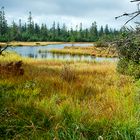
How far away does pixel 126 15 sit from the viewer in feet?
18.1

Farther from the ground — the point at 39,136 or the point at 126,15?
the point at 126,15

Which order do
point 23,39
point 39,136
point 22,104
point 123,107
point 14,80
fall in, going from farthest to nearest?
point 23,39 < point 14,80 < point 22,104 < point 123,107 < point 39,136

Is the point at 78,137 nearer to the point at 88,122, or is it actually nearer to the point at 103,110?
the point at 88,122

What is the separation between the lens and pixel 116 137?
587 cm

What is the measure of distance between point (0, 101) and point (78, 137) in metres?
2.93

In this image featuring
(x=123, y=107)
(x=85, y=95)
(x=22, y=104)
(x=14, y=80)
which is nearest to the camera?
(x=123, y=107)

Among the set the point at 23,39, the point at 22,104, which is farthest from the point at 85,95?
the point at 23,39

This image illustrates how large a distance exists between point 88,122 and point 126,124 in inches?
27.6

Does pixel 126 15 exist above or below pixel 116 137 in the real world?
above

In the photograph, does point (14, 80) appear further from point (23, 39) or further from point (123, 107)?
point (23, 39)

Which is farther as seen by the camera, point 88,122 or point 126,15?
point 88,122

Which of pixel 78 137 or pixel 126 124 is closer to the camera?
pixel 78 137

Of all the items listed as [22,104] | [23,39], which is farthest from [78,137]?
[23,39]

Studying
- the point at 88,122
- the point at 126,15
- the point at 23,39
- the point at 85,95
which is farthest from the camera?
the point at 23,39
